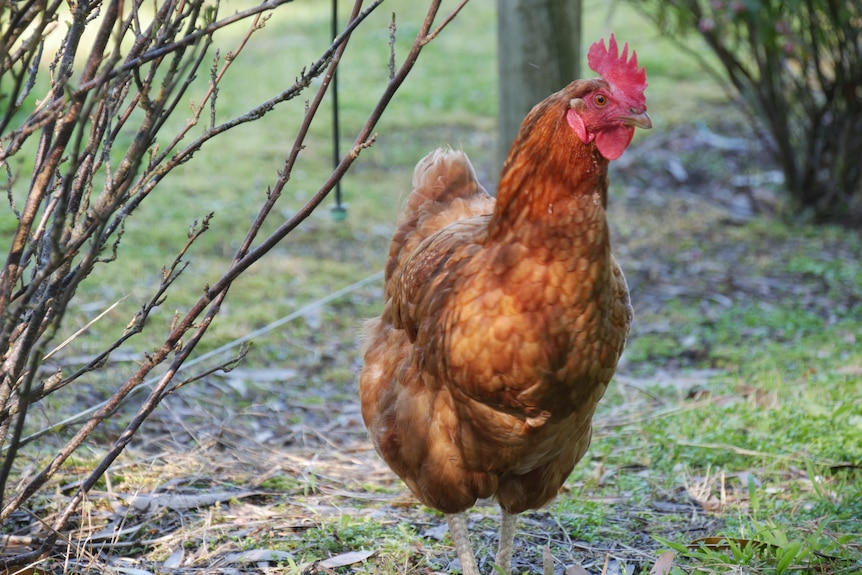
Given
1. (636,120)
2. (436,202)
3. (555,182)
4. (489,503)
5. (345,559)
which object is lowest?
(489,503)

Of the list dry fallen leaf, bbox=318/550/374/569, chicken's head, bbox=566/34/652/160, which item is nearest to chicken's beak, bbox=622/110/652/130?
chicken's head, bbox=566/34/652/160

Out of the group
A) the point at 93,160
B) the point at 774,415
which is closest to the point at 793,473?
the point at 774,415

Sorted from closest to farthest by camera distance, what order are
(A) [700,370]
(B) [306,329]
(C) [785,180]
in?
(A) [700,370] < (B) [306,329] < (C) [785,180]

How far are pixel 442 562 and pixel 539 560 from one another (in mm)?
340

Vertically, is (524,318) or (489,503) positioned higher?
(524,318)

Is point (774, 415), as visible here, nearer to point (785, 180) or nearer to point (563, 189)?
point (563, 189)

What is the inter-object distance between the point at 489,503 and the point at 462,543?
81 centimetres

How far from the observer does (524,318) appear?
2.33 m

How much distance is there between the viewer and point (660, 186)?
7992 millimetres

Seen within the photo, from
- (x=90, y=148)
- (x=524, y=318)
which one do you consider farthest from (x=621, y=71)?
(x=90, y=148)

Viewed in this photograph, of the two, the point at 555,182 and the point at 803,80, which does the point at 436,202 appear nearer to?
the point at 555,182

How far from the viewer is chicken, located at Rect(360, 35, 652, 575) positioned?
7.61ft

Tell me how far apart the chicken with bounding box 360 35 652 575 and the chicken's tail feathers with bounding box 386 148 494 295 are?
1.56ft

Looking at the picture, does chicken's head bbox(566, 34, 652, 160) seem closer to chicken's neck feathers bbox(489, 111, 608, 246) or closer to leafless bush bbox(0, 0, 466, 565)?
chicken's neck feathers bbox(489, 111, 608, 246)
